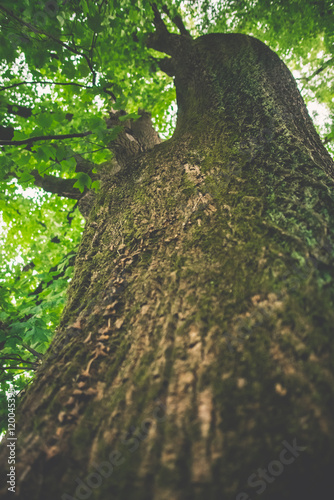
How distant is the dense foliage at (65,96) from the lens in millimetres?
2014

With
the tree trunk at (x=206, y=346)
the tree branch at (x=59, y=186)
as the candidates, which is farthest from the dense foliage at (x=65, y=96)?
the tree trunk at (x=206, y=346)

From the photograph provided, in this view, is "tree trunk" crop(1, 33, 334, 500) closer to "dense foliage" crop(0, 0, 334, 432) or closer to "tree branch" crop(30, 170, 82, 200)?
"dense foliage" crop(0, 0, 334, 432)

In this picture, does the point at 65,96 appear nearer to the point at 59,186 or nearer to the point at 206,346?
the point at 59,186

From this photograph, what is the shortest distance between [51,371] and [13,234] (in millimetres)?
6428

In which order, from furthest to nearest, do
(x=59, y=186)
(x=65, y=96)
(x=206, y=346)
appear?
(x=65, y=96), (x=59, y=186), (x=206, y=346)

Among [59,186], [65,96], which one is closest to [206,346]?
[59,186]

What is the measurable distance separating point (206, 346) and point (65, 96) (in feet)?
17.3

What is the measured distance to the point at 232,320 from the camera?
872mm

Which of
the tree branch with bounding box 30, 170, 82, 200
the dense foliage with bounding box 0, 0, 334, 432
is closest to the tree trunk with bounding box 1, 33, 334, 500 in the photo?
the dense foliage with bounding box 0, 0, 334, 432

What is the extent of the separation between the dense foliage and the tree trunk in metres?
1.08

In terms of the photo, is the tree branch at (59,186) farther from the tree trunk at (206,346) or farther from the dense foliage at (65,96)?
the tree trunk at (206,346)

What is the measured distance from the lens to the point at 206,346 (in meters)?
0.83

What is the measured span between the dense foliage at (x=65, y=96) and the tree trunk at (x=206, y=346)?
1078mm

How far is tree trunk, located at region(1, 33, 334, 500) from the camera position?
0.61m
